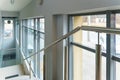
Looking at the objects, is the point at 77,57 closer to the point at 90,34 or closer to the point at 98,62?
the point at 90,34

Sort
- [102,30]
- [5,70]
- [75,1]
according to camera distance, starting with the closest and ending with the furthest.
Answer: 1. [102,30]
2. [75,1]
3. [5,70]

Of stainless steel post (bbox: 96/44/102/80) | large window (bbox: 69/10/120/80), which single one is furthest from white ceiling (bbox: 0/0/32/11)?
stainless steel post (bbox: 96/44/102/80)

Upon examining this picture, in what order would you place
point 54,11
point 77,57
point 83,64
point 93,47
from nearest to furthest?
point 93,47, point 83,64, point 77,57, point 54,11

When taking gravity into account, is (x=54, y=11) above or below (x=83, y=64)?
above

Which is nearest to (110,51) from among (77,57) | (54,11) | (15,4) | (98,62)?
(98,62)

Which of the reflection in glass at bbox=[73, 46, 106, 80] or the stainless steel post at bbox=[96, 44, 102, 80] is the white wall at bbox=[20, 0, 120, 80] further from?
the stainless steel post at bbox=[96, 44, 102, 80]

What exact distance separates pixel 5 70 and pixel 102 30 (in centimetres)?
790

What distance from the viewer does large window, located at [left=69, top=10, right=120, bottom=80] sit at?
1.77 metres

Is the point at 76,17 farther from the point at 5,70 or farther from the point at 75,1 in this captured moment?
the point at 5,70

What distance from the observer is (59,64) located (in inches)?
123

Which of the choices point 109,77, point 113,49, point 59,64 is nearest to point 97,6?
point 113,49

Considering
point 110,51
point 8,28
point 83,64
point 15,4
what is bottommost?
point 83,64

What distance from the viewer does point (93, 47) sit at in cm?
210

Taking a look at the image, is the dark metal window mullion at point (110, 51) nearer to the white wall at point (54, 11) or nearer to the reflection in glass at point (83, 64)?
the white wall at point (54, 11)
